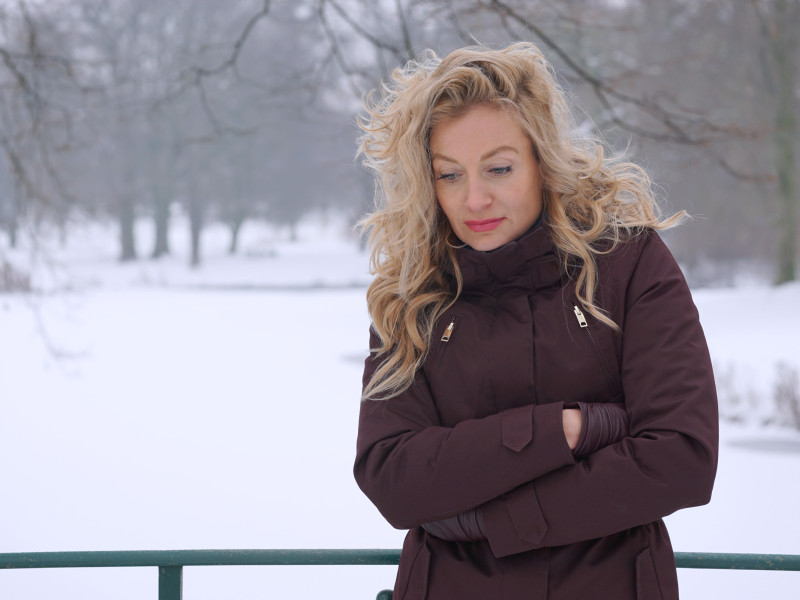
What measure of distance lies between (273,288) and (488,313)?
25743 millimetres

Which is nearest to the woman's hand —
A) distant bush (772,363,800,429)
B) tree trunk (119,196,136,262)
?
distant bush (772,363,800,429)

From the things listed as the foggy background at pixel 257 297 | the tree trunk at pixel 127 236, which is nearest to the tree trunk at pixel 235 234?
the foggy background at pixel 257 297

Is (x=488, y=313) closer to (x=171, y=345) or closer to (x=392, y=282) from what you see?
(x=392, y=282)

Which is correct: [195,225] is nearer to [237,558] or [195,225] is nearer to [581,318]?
[237,558]

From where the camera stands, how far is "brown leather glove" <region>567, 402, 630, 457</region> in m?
1.63

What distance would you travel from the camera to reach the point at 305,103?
1136cm

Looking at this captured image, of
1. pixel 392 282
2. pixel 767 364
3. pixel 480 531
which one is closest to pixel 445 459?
pixel 480 531

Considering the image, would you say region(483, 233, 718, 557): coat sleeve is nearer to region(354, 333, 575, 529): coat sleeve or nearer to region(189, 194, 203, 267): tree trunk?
region(354, 333, 575, 529): coat sleeve

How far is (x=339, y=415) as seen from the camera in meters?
11.8

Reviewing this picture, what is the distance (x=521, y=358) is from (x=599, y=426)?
22 centimetres

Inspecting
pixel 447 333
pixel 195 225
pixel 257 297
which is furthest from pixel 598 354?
pixel 195 225

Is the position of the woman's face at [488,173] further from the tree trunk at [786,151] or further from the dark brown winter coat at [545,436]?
the tree trunk at [786,151]

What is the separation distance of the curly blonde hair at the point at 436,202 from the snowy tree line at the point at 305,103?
13.1 ft

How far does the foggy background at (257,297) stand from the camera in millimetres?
7164
